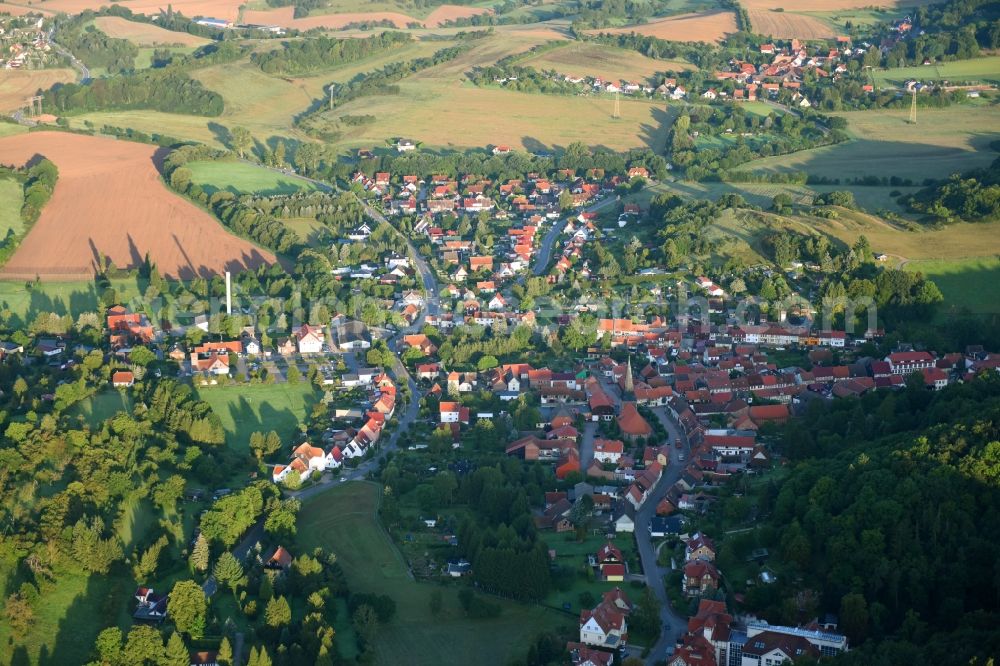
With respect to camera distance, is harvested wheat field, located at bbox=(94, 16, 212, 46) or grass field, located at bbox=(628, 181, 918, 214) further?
harvested wheat field, located at bbox=(94, 16, 212, 46)

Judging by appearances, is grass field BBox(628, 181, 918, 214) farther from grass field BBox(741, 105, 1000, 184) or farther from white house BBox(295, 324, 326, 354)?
white house BBox(295, 324, 326, 354)

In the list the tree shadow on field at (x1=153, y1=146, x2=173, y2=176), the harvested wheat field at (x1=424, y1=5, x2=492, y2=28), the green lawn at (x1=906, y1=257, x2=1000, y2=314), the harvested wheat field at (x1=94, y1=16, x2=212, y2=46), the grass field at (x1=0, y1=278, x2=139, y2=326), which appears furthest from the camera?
the harvested wheat field at (x1=424, y1=5, x2=492, y2=28)

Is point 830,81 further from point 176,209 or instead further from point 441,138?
point 176,209

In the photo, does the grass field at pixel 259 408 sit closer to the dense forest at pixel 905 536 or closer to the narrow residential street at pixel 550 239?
the dense forest at pixel 905 536

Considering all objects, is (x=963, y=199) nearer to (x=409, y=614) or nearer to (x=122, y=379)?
(x=122, y=379)

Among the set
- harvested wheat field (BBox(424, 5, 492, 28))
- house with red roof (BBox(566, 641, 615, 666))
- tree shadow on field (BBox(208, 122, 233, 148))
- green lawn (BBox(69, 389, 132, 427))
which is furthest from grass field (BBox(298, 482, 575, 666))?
harvested wheat field (BBox(424, 5, 492, 28))

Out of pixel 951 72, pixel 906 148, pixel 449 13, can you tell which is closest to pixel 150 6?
pixel 449 13

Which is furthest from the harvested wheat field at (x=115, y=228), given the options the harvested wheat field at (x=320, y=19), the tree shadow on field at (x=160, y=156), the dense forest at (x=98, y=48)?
the harvested wheat field at (x=320, y=19)
